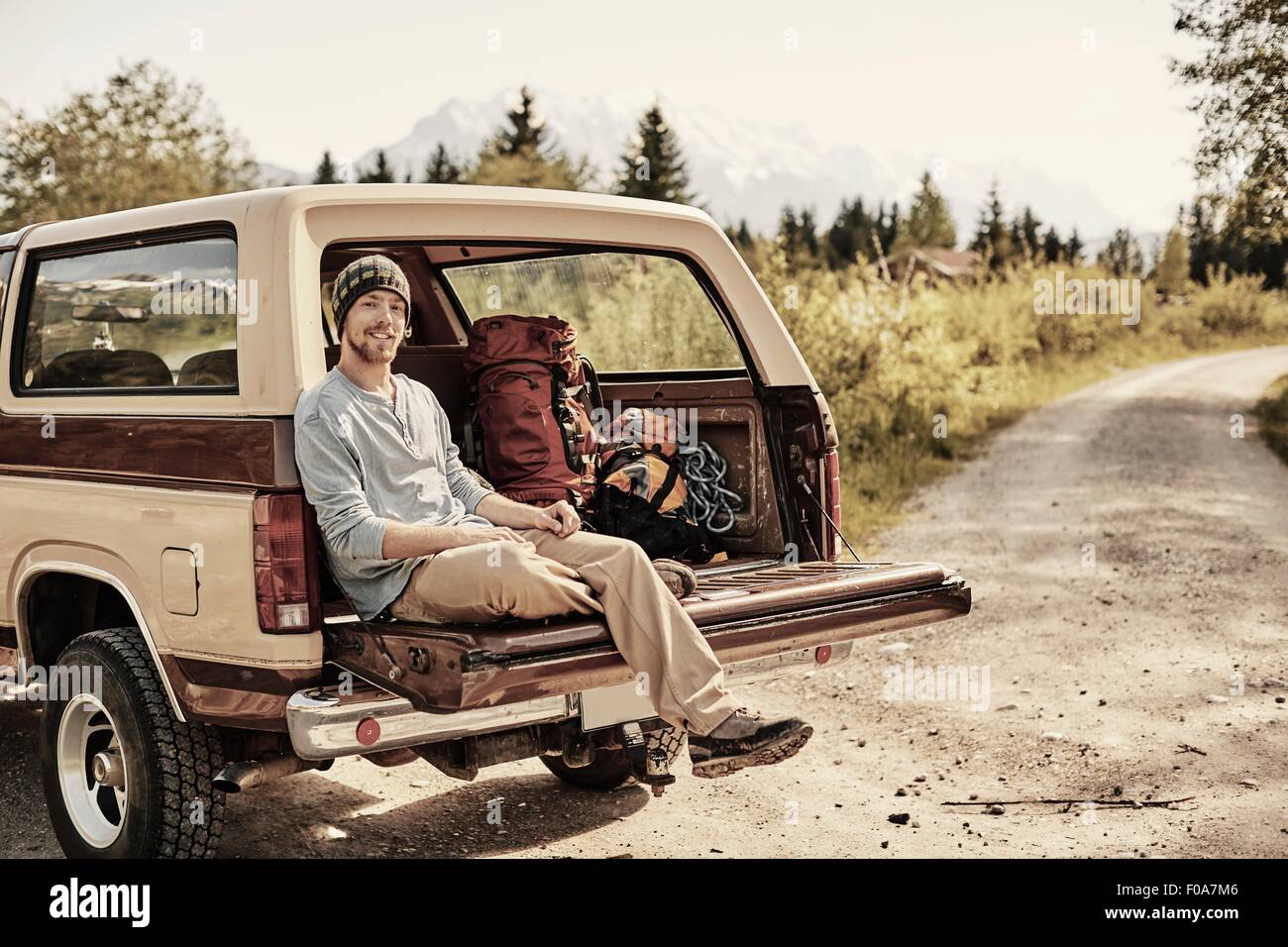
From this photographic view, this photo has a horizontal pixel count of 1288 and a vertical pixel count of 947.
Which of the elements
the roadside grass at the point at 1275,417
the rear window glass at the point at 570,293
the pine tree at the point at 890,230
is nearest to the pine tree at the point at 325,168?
the pine tree at the point at 890,230

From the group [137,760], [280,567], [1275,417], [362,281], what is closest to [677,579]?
[280,567]

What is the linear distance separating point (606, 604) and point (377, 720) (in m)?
0.69

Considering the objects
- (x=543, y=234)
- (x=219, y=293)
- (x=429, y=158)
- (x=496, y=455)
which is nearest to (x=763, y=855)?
(x=496, y=455)

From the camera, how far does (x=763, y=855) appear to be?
4477 mm

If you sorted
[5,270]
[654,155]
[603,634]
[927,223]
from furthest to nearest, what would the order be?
[927,223] < [654,155] < [5,270] < [603,634]

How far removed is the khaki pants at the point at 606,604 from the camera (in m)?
3.43

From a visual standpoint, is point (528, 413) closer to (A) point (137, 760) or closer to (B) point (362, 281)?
(B) point (362, 281)

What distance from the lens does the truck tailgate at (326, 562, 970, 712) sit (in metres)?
3.19

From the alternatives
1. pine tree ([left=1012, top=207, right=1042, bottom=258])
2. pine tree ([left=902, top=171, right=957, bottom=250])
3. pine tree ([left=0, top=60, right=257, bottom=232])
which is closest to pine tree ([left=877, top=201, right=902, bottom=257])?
pine tree ([left=902, top=171, right=957, bottom=250])

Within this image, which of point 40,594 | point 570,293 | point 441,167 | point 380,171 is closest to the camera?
point 40,594

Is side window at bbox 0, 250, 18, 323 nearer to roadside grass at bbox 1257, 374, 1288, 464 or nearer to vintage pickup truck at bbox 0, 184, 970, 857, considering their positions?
vintage pickup truck at bbox 0, 184, 970, 857

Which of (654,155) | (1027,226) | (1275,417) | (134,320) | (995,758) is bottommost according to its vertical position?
(995,758)

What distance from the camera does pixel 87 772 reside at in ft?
13.7
